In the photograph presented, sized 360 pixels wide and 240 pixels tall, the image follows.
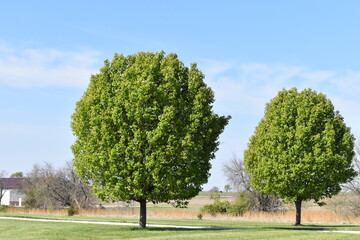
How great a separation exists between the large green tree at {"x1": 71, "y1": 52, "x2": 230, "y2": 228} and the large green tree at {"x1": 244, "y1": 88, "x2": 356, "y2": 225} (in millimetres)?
6486

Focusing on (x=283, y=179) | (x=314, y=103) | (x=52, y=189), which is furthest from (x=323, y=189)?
(x=52, y=189)

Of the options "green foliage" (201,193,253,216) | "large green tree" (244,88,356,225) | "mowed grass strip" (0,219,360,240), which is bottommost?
"mowed grass strip" (0,219,360,240)

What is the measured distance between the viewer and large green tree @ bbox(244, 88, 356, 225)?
3116 centimetres

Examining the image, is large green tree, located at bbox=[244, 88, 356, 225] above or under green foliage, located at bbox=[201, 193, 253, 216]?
above

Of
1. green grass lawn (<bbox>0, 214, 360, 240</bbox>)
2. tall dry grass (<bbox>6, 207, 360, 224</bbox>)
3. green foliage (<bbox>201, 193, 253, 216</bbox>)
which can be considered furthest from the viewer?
green foliage (<bbox>201, 193, 253, 216</bbox>)

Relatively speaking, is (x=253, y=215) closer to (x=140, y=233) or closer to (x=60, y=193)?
(x=140, y=233)

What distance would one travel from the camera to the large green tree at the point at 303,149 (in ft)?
102

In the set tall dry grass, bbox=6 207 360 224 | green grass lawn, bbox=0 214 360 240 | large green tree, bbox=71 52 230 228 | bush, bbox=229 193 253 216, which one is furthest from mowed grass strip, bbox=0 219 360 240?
bush, bbox=229 193 253 216

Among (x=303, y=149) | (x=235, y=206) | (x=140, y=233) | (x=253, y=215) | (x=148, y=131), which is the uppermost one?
(x=148, y=131)

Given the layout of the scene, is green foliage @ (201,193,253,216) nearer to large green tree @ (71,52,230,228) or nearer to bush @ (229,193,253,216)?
bush @ (229,193,253,216)

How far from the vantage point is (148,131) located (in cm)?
2488

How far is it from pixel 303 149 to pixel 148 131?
36.8ft

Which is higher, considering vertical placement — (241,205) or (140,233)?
(241,205)

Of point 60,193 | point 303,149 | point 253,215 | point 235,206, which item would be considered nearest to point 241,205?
point 235,206
